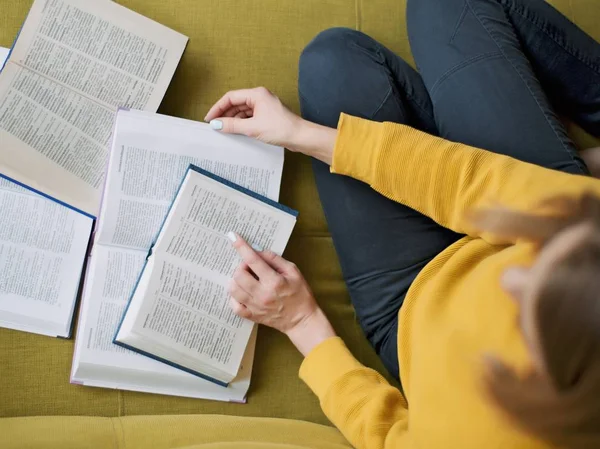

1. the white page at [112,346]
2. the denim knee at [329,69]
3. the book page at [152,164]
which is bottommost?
the white page at [112,346]

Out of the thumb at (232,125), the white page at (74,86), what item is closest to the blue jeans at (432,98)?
the thumb at (232,125)

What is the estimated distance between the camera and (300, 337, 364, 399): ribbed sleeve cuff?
878 mm

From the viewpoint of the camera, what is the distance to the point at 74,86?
967 mm

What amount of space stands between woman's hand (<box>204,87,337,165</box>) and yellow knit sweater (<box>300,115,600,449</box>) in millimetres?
61

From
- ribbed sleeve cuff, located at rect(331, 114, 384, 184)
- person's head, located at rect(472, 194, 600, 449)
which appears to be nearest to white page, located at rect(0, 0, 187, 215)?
ribbed sleeve cuff, located at rect(331, 114, 384, 184)

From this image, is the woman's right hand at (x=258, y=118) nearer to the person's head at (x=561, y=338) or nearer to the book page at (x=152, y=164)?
the book page at (x=152, y=164)

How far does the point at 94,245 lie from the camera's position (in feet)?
3.10

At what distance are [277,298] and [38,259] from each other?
381 millimetres

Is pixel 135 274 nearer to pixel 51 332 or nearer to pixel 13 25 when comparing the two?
pixel 51 332

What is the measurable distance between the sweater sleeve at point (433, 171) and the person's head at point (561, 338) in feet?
0.40

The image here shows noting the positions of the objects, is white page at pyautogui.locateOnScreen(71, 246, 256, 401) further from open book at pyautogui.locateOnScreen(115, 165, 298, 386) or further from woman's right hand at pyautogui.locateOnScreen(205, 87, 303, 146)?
woman's right hand at pyautogui.locateOnScreen(205, 87, 303, 146)

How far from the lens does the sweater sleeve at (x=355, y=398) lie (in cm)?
78

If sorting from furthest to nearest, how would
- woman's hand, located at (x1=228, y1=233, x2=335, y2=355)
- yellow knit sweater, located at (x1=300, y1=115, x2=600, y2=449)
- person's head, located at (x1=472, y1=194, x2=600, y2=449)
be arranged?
woman's hand, located at (x1=228, y1=233, x2=335, y2=355), yellow knit sweater, located at (x1=300, y1=115, x2=600, y2=449), person's head, located at (x1=472, y1=194, x2=600, y2=449)

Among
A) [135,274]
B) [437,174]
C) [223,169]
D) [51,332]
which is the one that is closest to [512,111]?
[437,174]
